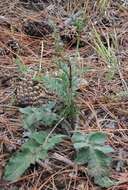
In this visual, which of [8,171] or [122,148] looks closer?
[8,171]

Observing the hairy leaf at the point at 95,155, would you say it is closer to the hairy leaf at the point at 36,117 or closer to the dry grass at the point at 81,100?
the dry grass at the point at 81,100

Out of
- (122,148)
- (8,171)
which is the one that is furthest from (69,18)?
(8,171)

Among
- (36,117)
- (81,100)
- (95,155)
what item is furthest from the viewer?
(81,100)

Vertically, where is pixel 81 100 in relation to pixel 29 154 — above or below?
above

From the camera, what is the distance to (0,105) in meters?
2.00

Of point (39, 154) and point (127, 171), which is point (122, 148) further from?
point (39, 154)

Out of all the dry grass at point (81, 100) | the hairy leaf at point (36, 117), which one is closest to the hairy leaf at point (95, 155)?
the dry grass at point (81, 100)

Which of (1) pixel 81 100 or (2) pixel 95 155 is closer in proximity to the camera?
(2) pixel 95 155

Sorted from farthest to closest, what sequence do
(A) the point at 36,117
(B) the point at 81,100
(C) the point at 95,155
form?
(B) the point at 81,100 < (A) the point at 36,117 < (C) the point at 95,155

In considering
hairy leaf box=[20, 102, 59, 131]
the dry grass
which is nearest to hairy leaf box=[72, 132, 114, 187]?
the dry grass

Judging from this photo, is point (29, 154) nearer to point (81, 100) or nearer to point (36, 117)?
point (36, 117)

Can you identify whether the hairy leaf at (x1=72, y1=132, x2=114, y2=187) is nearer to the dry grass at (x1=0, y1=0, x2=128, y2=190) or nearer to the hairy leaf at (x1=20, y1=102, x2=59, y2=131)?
the dry grass at (x1=0, y1=0, x2=128, y2=190)

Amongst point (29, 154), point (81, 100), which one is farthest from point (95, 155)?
point (81, 100)

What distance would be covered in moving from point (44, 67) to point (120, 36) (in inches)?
22.6
